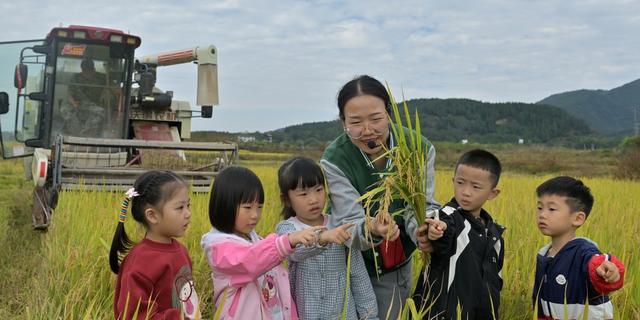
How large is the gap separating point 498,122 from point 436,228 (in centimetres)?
8553

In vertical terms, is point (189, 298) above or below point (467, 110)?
below

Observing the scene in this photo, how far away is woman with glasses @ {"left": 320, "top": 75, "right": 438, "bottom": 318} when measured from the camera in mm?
2193

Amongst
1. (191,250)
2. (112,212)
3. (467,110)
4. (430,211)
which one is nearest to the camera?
(430,211)

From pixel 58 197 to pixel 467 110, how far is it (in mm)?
83440

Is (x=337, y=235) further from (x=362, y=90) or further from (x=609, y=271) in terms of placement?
(x=609, y=271)

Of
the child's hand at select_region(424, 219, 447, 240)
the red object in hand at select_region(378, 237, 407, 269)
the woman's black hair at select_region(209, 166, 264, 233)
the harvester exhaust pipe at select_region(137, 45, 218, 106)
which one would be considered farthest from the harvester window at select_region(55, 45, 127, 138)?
the child's hand at select_region(424, 219, 447, 240)

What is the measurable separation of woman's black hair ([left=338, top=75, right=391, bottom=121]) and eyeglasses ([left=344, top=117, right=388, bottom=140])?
0.09m

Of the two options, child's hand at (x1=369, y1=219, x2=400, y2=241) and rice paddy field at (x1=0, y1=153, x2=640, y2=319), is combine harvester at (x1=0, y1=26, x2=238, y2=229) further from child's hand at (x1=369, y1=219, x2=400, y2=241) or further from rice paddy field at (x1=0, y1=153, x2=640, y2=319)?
child's hand at (x1=369, y1=219, x2=400, y2=241)

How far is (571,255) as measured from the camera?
2.16 metres

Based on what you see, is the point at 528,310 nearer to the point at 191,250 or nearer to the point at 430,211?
the point at 430,211

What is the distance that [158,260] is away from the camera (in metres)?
2.08

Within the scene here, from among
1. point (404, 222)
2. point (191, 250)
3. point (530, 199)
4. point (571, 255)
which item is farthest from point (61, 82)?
point (571, 255)

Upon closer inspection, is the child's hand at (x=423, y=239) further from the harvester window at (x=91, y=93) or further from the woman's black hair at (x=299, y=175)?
the harvester window at (x=91, y=93)

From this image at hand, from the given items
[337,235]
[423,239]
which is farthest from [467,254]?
[337,235]
